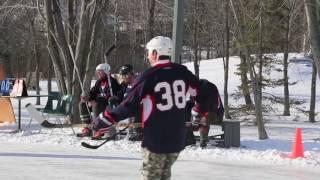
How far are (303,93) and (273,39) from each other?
13602 millimetres

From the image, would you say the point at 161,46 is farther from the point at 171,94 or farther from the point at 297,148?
the point at 297,148

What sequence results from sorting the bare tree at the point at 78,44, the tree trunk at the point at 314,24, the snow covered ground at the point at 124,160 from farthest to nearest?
the bare tree at the point at 78,44
the tree trunk at the point at 314,24
the snow covered ground at the point at 124,160

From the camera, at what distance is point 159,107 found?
513 centimetres

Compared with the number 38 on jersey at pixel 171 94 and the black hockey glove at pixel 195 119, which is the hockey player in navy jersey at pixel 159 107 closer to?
→ the number 38 on jersey at pixel 171 94

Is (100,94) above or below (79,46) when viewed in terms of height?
below

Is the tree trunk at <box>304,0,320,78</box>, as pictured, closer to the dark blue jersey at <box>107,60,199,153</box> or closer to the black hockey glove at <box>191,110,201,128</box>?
the black hockey glove at <box>191,110,201,128</box>

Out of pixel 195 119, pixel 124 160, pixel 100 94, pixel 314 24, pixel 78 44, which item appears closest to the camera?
pixel 124 160

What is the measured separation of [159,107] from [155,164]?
1.76 feet

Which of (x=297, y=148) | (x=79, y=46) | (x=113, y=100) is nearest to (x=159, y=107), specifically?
(x=297, y=148)

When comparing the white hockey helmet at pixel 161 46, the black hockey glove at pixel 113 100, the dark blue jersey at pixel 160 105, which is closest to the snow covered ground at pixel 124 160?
the black hockey glove at pixel 113 100

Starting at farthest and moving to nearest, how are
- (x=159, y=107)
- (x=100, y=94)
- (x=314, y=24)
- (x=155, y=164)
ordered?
(x=314, y=24) < (x=100, y=94) < (x=155, y=164) < (x=159, y=107)

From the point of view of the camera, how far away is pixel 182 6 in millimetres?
10680

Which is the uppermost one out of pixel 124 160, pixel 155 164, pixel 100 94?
pixel 155 164

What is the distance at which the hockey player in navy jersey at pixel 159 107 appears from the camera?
5.06 metres
